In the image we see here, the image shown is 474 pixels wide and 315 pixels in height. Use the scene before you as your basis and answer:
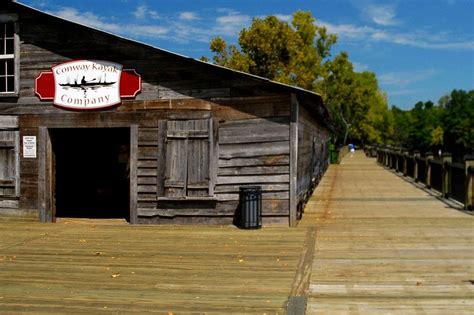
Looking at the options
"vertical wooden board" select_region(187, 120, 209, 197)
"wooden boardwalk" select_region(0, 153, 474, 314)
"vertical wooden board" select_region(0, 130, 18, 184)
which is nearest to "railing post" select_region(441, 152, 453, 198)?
"wooden boardwalk" select_region(0, 153, 474, 314)

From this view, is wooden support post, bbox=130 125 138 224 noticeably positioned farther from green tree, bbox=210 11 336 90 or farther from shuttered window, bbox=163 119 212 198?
green tree, bbox=210 11 336 90

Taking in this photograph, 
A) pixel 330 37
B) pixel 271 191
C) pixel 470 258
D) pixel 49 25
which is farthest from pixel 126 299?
pixel 330 37

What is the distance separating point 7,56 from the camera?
14398 millimetres

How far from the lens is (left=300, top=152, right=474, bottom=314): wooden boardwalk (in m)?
6.82

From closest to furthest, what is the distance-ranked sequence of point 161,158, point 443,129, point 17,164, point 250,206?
point 250,206, point 161,158, point 17,164, point 443,129

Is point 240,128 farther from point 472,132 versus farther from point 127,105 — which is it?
point 472,132

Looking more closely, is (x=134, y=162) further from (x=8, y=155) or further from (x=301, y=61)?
(x=301, y=61)

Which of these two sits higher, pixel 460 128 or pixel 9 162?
pixel 460 128

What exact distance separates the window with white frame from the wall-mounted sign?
0.97m

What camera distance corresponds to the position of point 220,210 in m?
13.2

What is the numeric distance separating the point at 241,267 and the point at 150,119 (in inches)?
226

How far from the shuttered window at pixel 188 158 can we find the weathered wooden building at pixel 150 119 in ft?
0.08

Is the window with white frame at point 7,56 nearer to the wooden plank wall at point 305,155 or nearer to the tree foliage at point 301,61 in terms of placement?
the wooden plank wall at point 305,155

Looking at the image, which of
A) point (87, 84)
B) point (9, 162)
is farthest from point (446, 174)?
point (9, 162)
